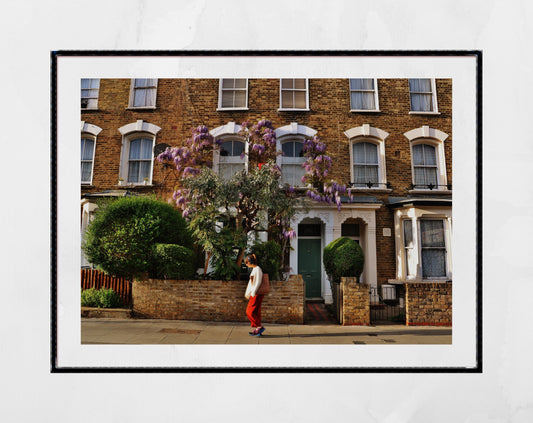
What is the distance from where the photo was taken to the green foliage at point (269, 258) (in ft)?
24.4

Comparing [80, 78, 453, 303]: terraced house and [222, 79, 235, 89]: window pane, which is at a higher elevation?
[222, 79, 235, 89]: window pane

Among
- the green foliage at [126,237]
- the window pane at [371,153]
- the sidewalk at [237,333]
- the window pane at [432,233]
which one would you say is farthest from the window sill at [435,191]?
the green foliage at [126,237]

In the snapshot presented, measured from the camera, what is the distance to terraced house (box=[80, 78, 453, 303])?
341 inches

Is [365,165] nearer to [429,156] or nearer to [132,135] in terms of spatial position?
[429,156]

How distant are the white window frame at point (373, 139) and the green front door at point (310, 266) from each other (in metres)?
2.56

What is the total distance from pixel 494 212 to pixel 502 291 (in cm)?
101

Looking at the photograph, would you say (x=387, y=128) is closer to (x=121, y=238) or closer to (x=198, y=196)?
(x=198, y=196)

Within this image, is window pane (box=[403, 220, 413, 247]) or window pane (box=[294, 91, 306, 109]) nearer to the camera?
window pane (box=[294, 91, 306, 109])

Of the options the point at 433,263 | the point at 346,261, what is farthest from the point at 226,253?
the point at 433,263

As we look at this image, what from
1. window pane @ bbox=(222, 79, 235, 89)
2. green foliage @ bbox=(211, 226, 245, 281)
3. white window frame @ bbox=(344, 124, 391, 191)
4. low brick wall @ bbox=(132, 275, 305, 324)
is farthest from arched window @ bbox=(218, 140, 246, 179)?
low brick wall @ bbox=(132, 275, 305, 324)

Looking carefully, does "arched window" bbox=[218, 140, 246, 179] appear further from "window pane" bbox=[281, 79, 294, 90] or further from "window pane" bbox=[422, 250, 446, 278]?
"window pane" bbox=[422, 250, 446, 278]

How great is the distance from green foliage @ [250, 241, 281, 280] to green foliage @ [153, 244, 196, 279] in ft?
5.06

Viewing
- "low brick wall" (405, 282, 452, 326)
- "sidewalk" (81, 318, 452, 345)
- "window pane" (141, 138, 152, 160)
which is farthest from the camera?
"window pane" (141, 138, 152, 160)
